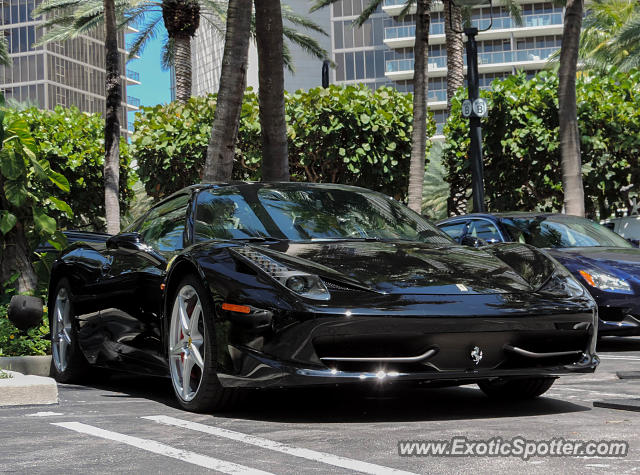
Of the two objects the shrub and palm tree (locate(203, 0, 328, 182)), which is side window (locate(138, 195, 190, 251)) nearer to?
palm tree (locate(203, 0, 328, 182))

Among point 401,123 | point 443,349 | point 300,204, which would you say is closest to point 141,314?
point 300,204

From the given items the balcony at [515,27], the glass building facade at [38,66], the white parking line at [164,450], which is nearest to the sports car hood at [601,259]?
the white parking line at [164,450]

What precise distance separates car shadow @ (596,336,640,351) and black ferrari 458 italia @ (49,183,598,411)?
→ 4.41 metres

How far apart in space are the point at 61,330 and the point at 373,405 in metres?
2.93

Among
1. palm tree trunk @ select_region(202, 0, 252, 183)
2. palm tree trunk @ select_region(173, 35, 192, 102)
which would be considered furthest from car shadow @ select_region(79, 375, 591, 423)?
palm tree trunk @ select_region(173, 35, 192, 102)

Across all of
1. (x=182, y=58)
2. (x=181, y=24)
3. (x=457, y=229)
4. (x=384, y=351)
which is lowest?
(x=384, y=351)

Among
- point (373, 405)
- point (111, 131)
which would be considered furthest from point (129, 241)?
point (111, 131)

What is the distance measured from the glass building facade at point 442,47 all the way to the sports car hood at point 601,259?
251 feet

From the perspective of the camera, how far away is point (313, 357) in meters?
4.91

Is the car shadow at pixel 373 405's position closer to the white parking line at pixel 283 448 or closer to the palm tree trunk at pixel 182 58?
the white parking line at pixel 283 448

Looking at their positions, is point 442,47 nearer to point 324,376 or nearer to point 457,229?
point 457,229

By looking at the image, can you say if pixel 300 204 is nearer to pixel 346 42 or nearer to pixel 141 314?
pixel 141 314

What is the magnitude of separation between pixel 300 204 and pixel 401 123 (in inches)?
917

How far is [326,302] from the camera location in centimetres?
492
